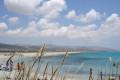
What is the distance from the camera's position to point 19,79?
1.96m

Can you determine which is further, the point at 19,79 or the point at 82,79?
the point at 82,79

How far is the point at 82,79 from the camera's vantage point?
15344 mm

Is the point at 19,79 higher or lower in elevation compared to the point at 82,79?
higher

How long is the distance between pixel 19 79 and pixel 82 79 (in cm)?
1399
